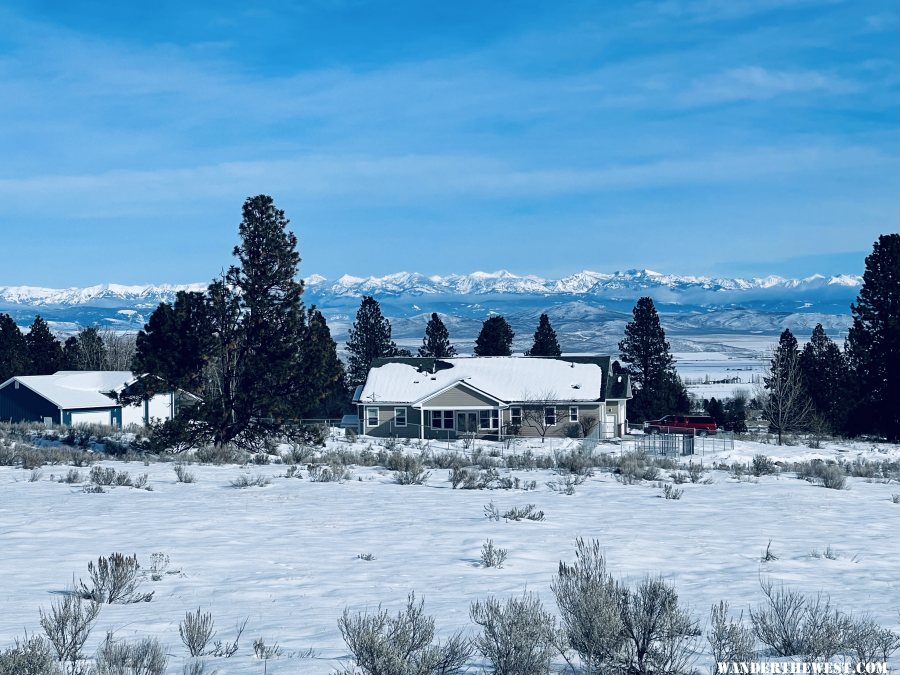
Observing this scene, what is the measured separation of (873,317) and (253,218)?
3645cm

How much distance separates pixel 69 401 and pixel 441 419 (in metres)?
22.6

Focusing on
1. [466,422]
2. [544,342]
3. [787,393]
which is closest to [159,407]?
[466,422]

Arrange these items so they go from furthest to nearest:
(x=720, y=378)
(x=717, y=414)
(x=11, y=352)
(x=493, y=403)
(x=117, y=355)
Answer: (x=720, y=378), (x=117, y=355), (x=11, y=352), (x=717, y=414), (x=493, y=403)

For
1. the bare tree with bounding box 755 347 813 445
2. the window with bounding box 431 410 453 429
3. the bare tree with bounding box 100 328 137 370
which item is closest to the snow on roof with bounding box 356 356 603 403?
the window with bounding box 431 410 453 429

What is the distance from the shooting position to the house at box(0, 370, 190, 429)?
5288 cm

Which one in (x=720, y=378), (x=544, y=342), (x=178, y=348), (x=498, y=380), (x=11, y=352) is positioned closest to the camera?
(x=178, y=348)

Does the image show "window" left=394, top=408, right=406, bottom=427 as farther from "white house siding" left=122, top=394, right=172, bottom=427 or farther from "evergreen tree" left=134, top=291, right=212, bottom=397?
"evergreen tree" left=134, top=291, right=212, bottom=397

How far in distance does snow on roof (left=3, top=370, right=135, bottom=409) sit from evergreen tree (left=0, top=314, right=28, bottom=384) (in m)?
9.01

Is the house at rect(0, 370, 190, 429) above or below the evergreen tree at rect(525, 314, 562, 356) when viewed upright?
below

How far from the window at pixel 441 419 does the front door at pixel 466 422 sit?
460mm

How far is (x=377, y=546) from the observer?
11820 millimetres

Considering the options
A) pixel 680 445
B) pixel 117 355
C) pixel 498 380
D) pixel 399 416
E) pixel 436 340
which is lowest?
pixel 680 445

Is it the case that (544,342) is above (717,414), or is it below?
above

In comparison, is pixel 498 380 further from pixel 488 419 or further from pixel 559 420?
pixel 559 420
